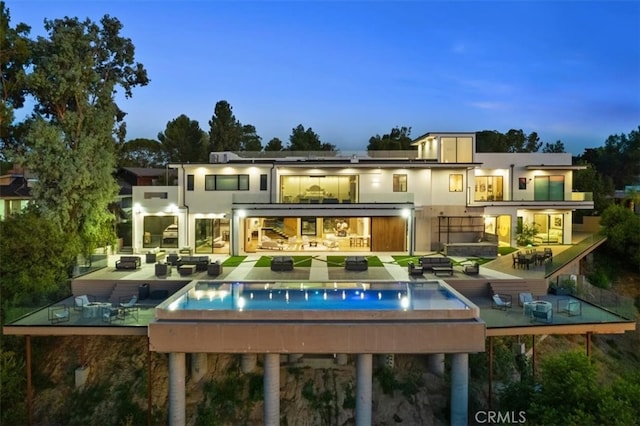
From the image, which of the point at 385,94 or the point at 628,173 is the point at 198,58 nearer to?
the point at 385,94

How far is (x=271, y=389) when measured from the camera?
13.4 metres

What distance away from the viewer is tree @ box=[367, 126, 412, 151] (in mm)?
51725

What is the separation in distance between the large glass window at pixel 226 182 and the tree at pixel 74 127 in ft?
17.8

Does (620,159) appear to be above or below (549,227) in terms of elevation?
above

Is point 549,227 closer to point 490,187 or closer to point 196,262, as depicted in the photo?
point 490,187

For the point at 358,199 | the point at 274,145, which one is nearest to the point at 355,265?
the point at 358,199

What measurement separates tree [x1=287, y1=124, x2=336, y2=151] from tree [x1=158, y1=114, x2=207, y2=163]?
12.1 m

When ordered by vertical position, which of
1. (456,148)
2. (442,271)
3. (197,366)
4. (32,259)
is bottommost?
(197,366)

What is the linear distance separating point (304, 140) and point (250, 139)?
34.0ft

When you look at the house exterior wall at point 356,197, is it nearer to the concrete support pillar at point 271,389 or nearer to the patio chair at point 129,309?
the patio chair at point 129,309

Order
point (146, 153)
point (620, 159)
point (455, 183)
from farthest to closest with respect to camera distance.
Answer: point (146, 153) < point (620, 159) < point (455, 183)

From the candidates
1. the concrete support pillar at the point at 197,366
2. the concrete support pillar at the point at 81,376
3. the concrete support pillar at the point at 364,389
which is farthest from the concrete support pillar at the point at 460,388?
the concrete support pillar at the point at 81,376

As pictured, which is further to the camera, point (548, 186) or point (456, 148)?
point (548, 186)

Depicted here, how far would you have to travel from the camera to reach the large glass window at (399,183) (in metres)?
27.5
